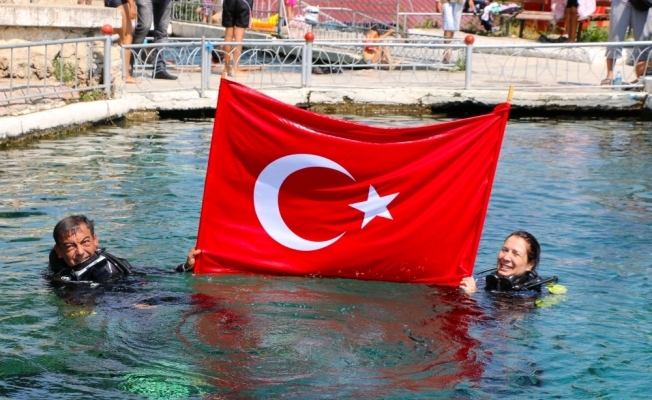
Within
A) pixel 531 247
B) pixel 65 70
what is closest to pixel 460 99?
pixel 65 70

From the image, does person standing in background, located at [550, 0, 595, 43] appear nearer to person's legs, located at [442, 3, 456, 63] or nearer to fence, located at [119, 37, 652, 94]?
fence, located at [119, 37, 652, 94]

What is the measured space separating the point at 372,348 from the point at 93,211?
179 inches

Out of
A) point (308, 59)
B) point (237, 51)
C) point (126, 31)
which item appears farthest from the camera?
point (308, 59)

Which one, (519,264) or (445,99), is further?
(445,99)

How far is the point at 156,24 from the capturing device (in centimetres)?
1698

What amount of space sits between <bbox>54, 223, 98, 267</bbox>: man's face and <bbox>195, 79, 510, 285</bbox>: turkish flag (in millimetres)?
811

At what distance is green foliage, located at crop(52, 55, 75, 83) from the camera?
1444cm

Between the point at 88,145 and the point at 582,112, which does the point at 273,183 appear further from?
the point at 582,112

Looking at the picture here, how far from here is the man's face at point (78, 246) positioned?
6965 mm

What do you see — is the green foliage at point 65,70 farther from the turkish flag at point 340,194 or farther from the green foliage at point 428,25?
the green foliage at point 428,25

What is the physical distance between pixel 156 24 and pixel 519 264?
1114 centimetres

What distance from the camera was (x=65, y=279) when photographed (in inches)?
281

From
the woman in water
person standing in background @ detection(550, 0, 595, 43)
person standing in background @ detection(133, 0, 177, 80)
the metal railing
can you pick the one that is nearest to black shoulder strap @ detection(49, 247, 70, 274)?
the woman in water

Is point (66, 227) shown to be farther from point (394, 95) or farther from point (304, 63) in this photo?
point (394, 95)
